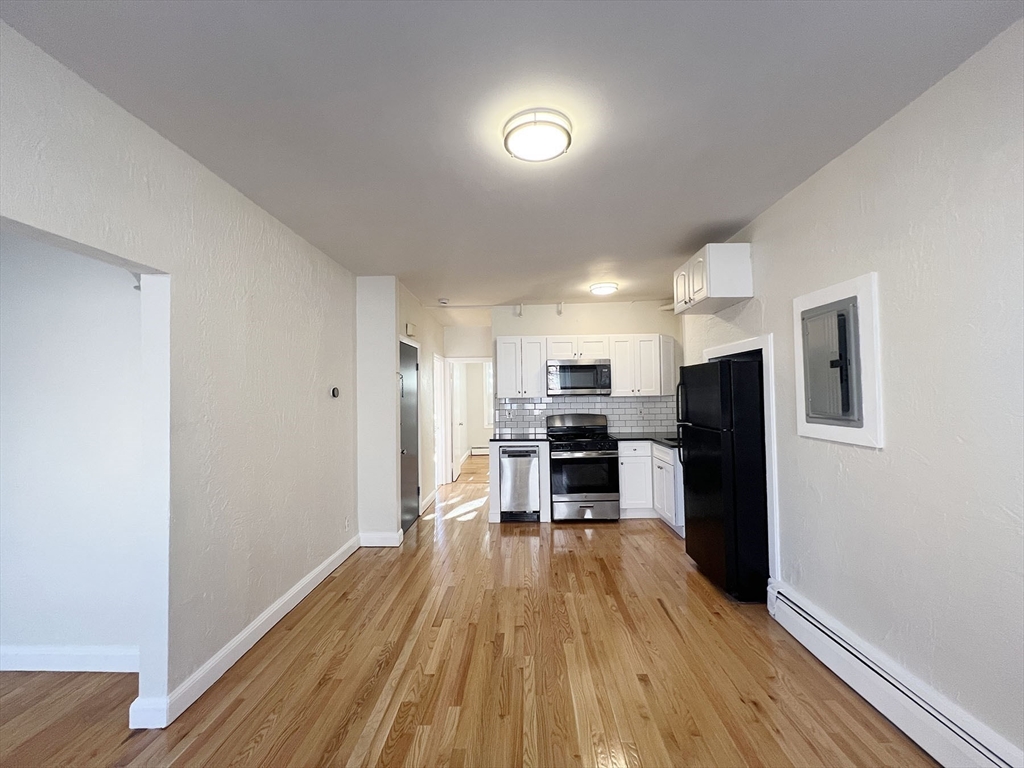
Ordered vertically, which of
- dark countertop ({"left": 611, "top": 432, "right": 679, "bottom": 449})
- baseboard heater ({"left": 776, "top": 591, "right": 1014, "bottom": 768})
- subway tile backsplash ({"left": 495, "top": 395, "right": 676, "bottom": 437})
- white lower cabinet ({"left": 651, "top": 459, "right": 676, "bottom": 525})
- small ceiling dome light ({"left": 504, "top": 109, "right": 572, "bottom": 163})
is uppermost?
small ceiling dome light ({"left": 504, "top": 109, "right": 572, "bottom": 163})

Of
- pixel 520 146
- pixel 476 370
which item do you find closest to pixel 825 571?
pixel 520 146

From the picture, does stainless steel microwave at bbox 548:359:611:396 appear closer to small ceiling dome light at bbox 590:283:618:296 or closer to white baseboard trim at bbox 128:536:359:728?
small ceiling dome light at bbox 590:283:618:296

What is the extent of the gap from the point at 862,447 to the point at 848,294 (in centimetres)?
72

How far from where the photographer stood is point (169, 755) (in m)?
1.75

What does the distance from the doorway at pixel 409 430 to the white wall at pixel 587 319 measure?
120 centimetres

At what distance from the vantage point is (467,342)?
716 cm

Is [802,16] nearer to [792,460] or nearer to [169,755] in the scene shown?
[792,460]

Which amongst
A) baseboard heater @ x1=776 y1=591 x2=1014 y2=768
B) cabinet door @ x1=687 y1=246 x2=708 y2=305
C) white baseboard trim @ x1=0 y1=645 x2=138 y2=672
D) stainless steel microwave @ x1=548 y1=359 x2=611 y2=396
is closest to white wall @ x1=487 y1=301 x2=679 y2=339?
stainless steel microwave @ x1=548 y1=359 x2=611 y2=396

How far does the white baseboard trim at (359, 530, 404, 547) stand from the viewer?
4.20 meters

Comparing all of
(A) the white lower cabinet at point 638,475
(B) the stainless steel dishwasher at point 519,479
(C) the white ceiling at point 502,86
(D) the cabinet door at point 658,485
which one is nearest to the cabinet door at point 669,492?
(D) the cabinet door at point 658,485

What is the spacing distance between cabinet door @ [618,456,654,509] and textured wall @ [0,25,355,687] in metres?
3.01

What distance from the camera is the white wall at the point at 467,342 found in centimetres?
713

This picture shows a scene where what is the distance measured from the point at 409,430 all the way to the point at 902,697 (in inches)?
162

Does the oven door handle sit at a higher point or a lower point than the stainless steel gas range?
higher
